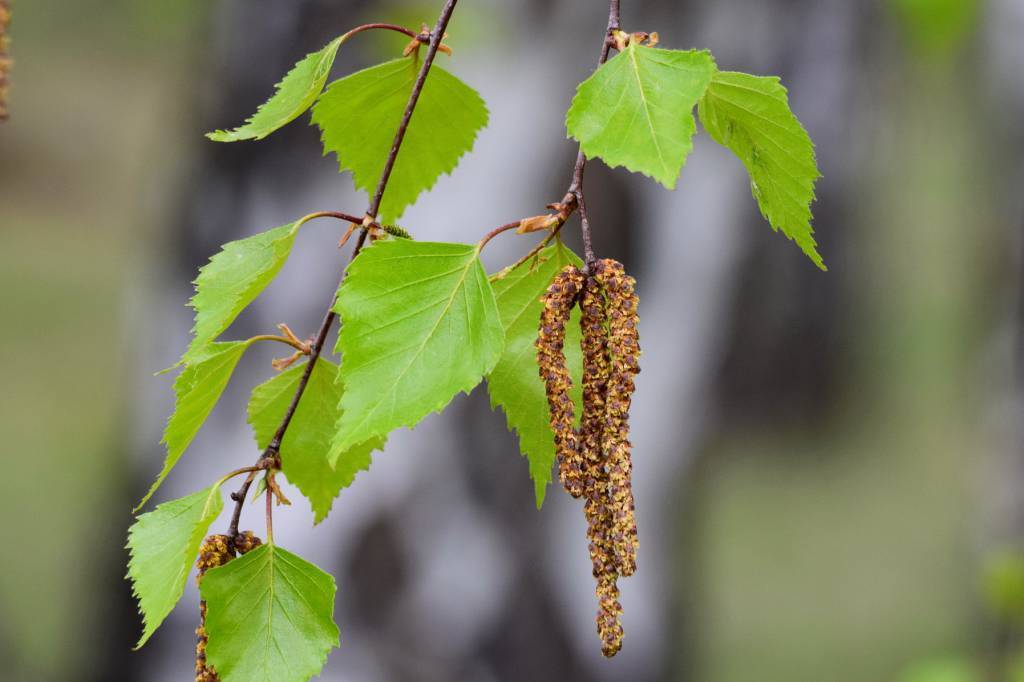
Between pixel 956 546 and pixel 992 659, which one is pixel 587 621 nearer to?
pixel 992 659

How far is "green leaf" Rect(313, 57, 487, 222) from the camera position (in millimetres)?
530

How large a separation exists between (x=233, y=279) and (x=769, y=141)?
20 centimetres

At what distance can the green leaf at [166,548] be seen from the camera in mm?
421

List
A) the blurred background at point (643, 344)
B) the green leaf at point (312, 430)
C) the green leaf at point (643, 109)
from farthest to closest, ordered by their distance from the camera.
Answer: the blurred background at point (643, 344), the green leaf at point (312, 430), the green leaf at point (643, 109)

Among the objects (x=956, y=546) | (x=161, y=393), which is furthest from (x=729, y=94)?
(x=956, y=546)

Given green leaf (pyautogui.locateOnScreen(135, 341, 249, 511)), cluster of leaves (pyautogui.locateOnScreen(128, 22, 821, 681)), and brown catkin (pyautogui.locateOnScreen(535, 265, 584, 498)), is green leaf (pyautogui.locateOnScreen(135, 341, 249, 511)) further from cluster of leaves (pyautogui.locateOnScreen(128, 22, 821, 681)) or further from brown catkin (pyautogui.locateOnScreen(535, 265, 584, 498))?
brown catkin (pyautogui.locateOnScreen(535, 265, 584, 498))

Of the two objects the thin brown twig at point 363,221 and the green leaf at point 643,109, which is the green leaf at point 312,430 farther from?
the green leaf at point 643,109

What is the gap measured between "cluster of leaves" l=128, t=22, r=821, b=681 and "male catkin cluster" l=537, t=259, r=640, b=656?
2 cm

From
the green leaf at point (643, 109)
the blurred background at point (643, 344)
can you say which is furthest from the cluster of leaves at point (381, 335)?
the blurred background at point (643, 344)

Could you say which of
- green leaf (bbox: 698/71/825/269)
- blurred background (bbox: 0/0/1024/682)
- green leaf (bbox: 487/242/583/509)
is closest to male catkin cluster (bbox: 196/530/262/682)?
green leaf (bbox: 487/242/583/509)

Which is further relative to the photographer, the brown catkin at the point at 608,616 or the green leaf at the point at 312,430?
the green leaf at the point at 312,430

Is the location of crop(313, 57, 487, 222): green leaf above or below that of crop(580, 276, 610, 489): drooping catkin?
above

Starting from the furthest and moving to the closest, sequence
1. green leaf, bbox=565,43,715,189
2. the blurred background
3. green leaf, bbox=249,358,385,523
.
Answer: the blurred background < green leaf, bbox=249,358,385,523 < green leaf, bbox=565,43,715,189

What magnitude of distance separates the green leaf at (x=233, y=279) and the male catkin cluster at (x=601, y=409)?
0.11 metres
